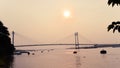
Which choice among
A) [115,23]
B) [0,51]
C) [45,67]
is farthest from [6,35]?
[115,23]

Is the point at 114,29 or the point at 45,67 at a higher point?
the point at 114,29

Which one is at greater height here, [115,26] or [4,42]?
[4,42]

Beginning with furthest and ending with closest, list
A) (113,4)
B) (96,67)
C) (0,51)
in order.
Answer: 1. (0,51)
2. (96,67)
3. (113,4)

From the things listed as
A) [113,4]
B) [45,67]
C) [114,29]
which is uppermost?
[113,4]

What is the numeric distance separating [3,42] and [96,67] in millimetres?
29717

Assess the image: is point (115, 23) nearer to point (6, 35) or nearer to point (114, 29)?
point (114, 29)

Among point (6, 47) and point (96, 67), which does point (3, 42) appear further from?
point (96, 67)

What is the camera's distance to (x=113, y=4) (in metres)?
6.81

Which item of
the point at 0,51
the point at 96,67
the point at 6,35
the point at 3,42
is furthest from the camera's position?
the point at 6,35

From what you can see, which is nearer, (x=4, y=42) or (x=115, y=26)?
(x=115, y=26)

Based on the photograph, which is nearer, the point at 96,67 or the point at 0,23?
the point at 96,67

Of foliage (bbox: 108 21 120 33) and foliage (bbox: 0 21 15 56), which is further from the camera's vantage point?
foliage (bbox: 0 21 15 56)

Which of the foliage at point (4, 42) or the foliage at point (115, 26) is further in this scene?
the foliage at point (4, 42)

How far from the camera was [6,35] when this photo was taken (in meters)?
111
